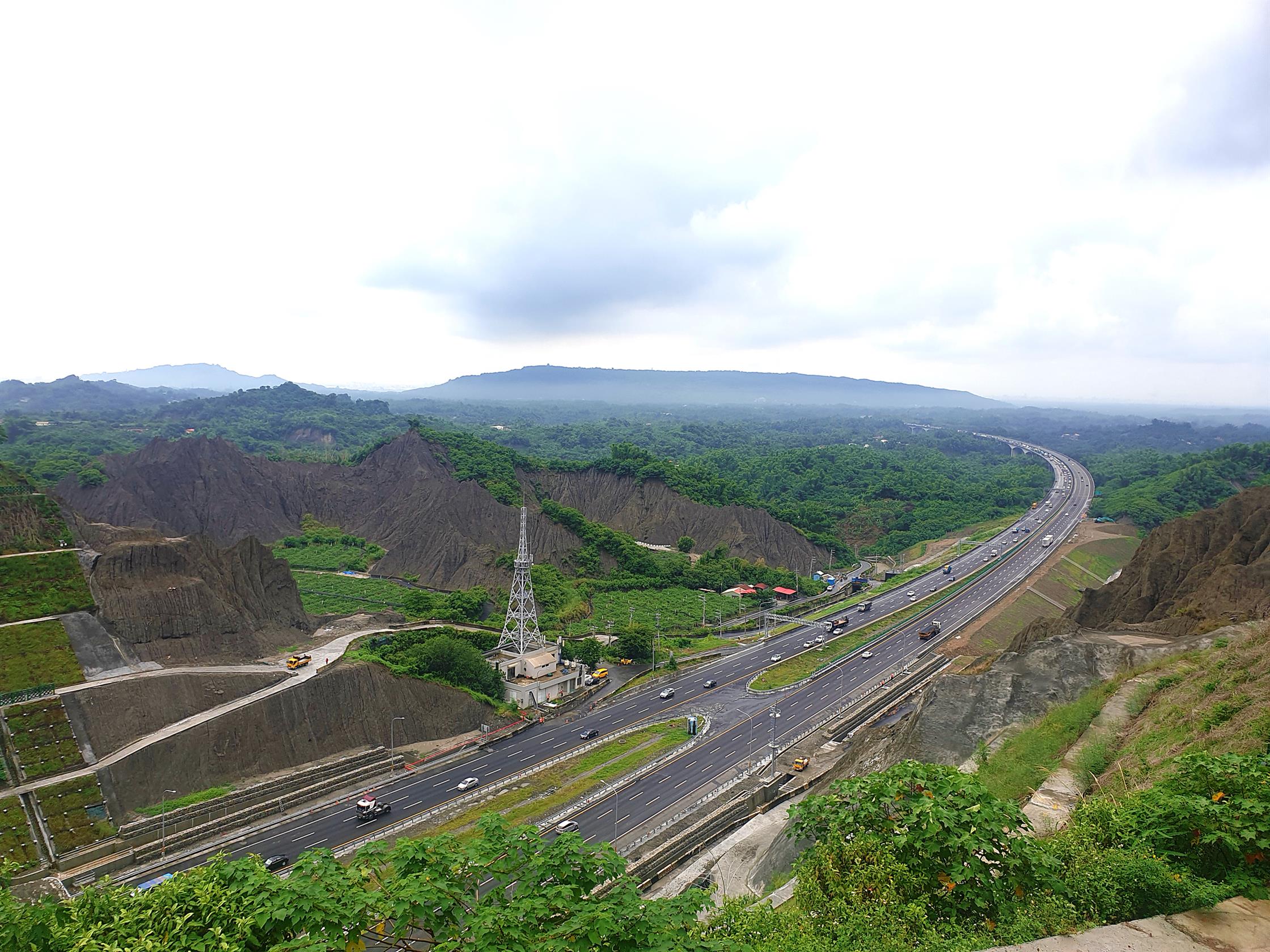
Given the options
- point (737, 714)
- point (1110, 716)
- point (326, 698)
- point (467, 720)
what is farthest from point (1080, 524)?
point (326, 698)

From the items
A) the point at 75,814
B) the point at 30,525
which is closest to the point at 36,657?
the point at 75,814

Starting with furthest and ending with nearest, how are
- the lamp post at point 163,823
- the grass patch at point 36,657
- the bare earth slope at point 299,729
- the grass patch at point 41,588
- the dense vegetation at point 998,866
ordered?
the grass patch at point 41,588
the grass patch at point 36,657
the bare earth slope at point 299,729
the lamp post at point 163,823
the dense vegetation at point 998,866

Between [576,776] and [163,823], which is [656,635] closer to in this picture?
[576,776]

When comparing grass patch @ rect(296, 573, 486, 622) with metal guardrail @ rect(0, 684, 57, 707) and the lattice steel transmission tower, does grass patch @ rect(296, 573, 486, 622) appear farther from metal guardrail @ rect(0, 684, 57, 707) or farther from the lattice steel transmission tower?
metal guardrail @ rect(0, 684, 57, 707)

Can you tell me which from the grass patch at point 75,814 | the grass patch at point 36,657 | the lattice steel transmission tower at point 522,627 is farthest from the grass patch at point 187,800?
the lattice steel transmission tower at point 522,627

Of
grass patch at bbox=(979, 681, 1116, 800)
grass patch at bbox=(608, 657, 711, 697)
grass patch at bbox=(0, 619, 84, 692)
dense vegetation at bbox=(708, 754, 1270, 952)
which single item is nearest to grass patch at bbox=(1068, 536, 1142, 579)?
grass patch at bbox=(608, 657, 711, 697)

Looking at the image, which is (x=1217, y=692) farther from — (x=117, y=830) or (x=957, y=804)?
(x=117, y=830)

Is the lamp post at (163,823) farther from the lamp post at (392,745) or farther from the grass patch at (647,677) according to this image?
the grass patch at (647,677)
